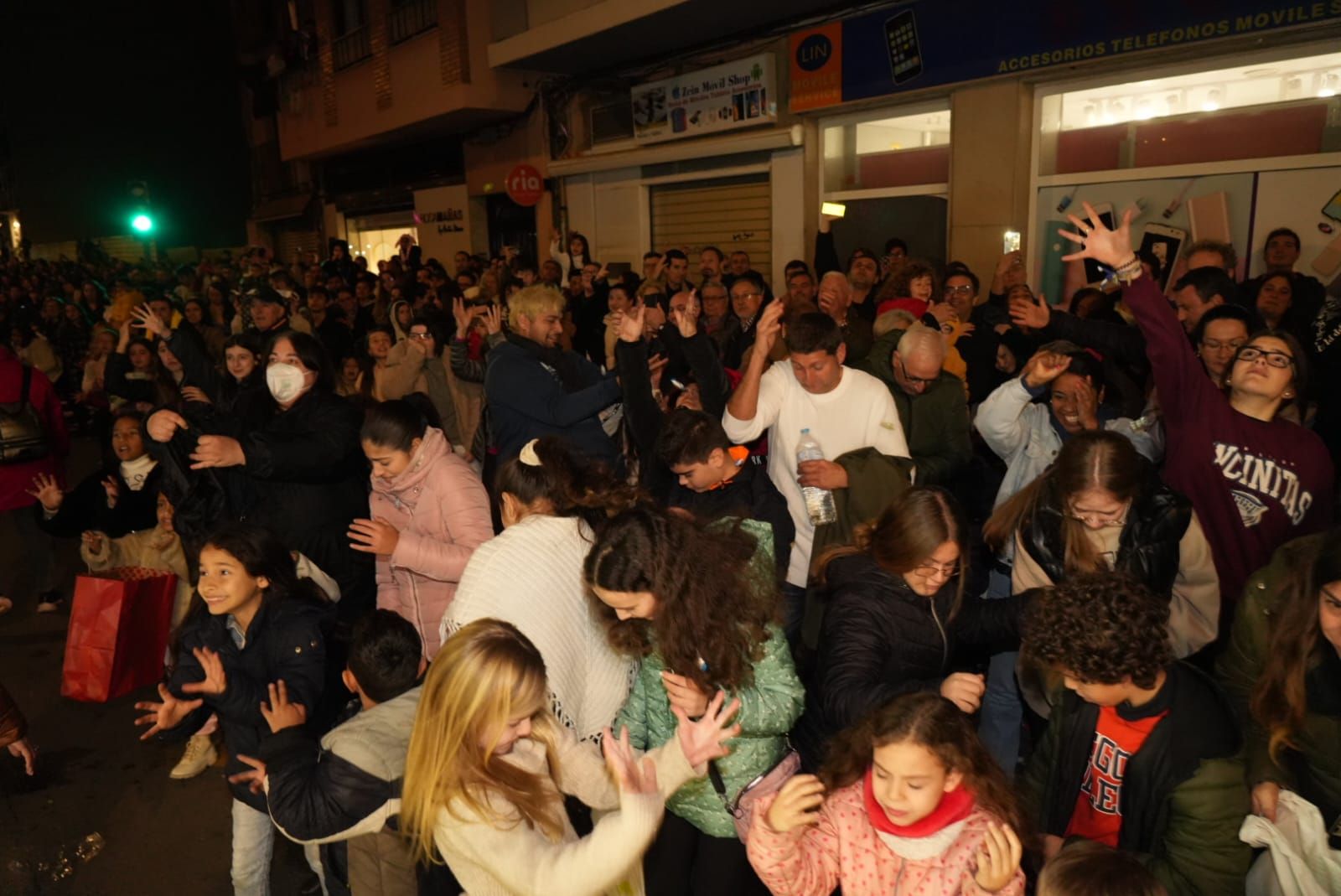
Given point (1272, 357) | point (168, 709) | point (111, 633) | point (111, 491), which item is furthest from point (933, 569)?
point (111, 491)

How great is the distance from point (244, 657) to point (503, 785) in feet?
4.97

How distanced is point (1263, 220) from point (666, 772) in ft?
25.0

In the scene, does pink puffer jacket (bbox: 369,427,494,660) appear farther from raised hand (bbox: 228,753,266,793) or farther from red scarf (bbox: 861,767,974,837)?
red scarf (bbox: 861,767,974,837)

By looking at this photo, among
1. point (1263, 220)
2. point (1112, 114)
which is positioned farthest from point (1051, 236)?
point (1263, 220)

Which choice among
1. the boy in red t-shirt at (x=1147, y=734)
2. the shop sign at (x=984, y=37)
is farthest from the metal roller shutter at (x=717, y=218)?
the boy in red t-shirt at (x=1147, y=734)

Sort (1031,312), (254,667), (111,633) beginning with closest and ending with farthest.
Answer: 1. (254,667)
2. (1031,312)
3. (111,633)

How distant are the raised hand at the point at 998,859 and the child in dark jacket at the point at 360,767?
1569 millimetres

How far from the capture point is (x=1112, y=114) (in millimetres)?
8188

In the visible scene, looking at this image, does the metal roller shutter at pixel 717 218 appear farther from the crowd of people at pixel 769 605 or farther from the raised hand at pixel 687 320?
the raised hand at pixel 687 320

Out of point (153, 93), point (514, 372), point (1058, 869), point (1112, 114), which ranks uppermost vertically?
point (153, 93)

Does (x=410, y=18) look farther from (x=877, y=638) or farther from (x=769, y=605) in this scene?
(x=877, y=638)

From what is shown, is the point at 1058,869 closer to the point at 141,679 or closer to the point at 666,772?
the point at 666,772

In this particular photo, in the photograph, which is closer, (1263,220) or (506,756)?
(506,756)

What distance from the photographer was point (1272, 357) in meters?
3.16
